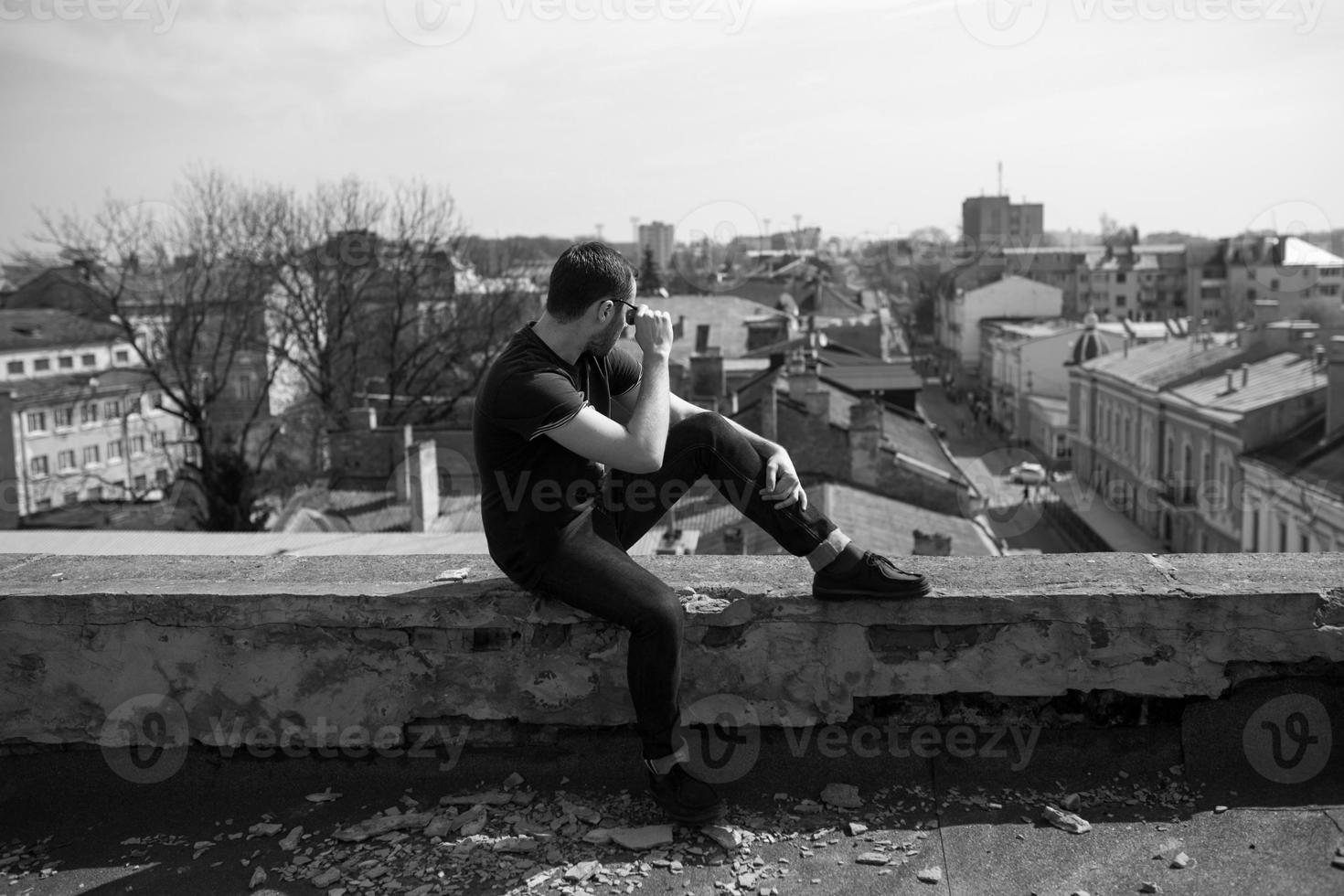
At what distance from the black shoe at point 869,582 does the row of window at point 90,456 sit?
43.4m

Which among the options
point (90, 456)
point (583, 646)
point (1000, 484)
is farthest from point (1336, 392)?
point (90, 456)

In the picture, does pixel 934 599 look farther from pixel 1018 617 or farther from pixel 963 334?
pixel 963 334

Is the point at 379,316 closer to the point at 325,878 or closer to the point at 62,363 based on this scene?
the point at 62,363

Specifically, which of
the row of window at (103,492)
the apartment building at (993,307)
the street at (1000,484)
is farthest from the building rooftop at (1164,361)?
the apartment building at (993,307)

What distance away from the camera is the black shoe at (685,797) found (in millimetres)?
3357

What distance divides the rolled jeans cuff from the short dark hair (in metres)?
0.92

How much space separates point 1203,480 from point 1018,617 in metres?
32.9

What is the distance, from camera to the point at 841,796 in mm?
3555

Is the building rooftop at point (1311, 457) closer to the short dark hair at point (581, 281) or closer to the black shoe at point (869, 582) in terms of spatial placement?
the black shoe at point (869, 582)

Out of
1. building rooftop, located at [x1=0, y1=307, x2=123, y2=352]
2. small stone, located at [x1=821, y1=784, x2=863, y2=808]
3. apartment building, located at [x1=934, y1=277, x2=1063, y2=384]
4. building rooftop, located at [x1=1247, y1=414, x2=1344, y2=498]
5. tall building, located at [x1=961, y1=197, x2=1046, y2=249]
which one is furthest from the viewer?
tall building, located at [x1=961, y1=197, x2=1046, y2=249]

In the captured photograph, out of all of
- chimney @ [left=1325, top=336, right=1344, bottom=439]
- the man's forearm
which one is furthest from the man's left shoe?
chimney @ [left=1325, top=336, right=1344, bottom=439]

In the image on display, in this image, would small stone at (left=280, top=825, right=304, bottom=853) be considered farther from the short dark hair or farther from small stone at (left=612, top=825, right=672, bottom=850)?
the short dark hair

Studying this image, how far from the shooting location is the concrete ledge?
11.7ft

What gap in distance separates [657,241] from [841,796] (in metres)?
89.4
